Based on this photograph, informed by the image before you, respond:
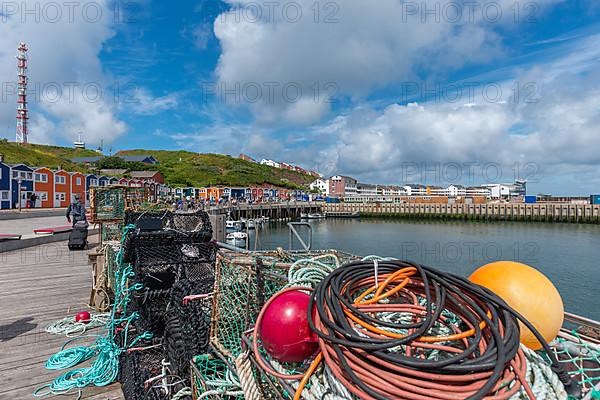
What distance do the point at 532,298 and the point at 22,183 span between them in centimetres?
3053

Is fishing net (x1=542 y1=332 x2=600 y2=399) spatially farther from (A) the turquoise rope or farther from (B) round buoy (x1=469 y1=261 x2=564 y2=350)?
(A) the turquoise rope

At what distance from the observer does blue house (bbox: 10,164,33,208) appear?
23.9 metres

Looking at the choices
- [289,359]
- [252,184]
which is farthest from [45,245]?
[252,184]

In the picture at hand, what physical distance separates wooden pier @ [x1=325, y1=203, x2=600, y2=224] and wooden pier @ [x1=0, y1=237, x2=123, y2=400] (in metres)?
53.0

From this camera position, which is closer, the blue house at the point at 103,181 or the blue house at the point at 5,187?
the blue house at the point at 5,187

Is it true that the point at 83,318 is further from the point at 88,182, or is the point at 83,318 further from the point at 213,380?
the point at 88,182

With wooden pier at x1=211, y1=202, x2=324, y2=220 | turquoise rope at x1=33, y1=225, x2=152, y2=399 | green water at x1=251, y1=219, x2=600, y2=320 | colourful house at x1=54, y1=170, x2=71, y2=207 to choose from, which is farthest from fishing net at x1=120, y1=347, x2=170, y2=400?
wooden pier at x1=211, y1=202, x2=324, y2=220

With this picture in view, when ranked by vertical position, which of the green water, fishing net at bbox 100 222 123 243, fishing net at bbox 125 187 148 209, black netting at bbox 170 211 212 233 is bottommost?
the green water

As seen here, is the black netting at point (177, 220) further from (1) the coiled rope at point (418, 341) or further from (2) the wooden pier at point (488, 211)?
(2) the wooden pier at point (488, 211)

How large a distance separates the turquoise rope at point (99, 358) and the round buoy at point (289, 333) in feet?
6.64

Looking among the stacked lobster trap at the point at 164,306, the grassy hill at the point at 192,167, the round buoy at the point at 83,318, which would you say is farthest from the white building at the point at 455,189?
the round buoy at the point at 83,318

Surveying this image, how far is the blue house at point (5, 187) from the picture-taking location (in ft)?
75.1

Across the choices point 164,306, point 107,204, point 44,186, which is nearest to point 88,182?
point 44,186

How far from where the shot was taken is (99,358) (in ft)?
9.29
